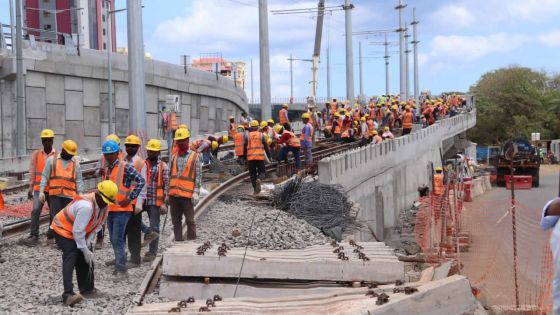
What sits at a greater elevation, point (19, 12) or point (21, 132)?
point (19, 12)

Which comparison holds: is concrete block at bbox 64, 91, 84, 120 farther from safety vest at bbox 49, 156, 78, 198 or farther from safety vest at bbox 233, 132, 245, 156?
safety vest at bbox 49, 156, 78, 198

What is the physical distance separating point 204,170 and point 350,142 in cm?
1102

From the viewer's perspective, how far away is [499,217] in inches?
1058

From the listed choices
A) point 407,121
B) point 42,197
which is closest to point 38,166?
point 42,197

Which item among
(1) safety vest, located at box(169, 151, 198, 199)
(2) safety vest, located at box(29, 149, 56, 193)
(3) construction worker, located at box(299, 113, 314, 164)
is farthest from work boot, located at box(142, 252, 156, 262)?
(3) construction worker, located at box(299, 113, 314, 164)

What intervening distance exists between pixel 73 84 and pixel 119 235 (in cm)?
2062

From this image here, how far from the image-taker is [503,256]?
1948cm

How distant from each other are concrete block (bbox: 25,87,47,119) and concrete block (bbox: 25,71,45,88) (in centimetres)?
15

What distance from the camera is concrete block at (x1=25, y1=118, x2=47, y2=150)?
26.2 metres

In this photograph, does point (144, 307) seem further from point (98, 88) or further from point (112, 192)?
point (98, 88)

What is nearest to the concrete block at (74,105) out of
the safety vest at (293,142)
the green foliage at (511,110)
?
the safety vest at (293,142)

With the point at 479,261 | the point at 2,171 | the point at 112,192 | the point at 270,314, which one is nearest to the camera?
the point at 270,314

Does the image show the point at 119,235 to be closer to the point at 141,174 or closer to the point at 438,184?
the point at 141,174

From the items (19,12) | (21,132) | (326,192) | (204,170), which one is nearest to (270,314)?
(326,192)
